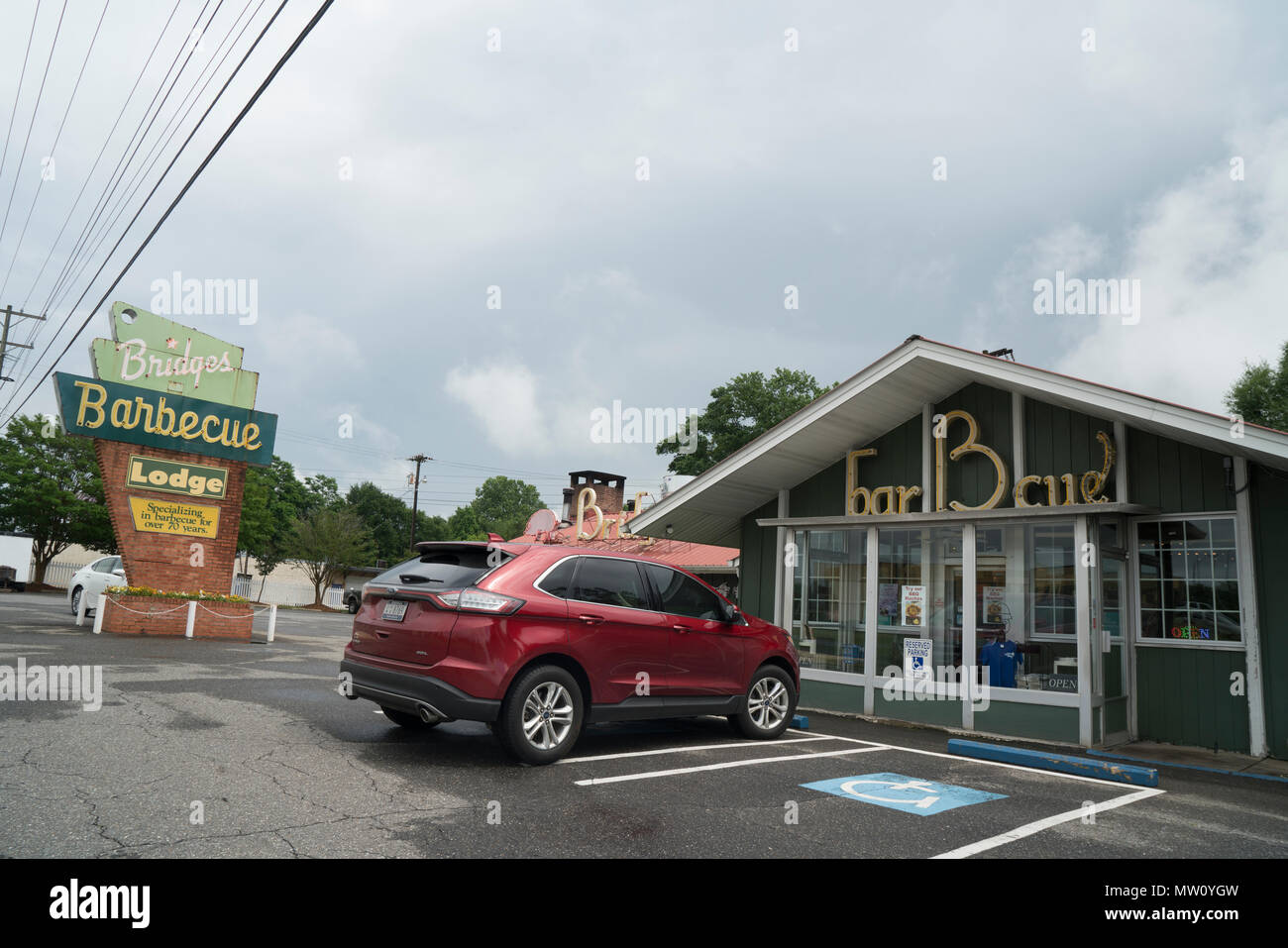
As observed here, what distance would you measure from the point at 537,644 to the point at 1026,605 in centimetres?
708

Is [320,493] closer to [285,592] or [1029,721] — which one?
[285,592]

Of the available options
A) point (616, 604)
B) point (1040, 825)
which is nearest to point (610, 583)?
point (616, 604)

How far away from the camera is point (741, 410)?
39750mm

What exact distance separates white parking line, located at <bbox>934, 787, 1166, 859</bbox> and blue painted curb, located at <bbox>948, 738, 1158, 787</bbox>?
13 cm

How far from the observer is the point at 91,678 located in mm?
9156

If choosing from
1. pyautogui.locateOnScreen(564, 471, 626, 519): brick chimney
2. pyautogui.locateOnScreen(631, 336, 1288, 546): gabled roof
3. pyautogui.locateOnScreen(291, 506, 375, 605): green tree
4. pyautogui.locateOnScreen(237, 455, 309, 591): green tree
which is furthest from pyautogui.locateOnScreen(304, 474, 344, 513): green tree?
pyautogui.locateOnScreen(631, 336, 1288, 546): gabled roof

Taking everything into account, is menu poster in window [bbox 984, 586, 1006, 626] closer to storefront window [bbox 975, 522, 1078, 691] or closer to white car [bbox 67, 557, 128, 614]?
storefront window [bbox 975, 522, 1078, 691]

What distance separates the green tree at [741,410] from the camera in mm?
39250

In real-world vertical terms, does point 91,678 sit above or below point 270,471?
below

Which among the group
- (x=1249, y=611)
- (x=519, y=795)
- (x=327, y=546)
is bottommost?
(x=519, y=795)

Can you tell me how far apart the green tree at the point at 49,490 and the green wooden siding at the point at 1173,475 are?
4269 cm
